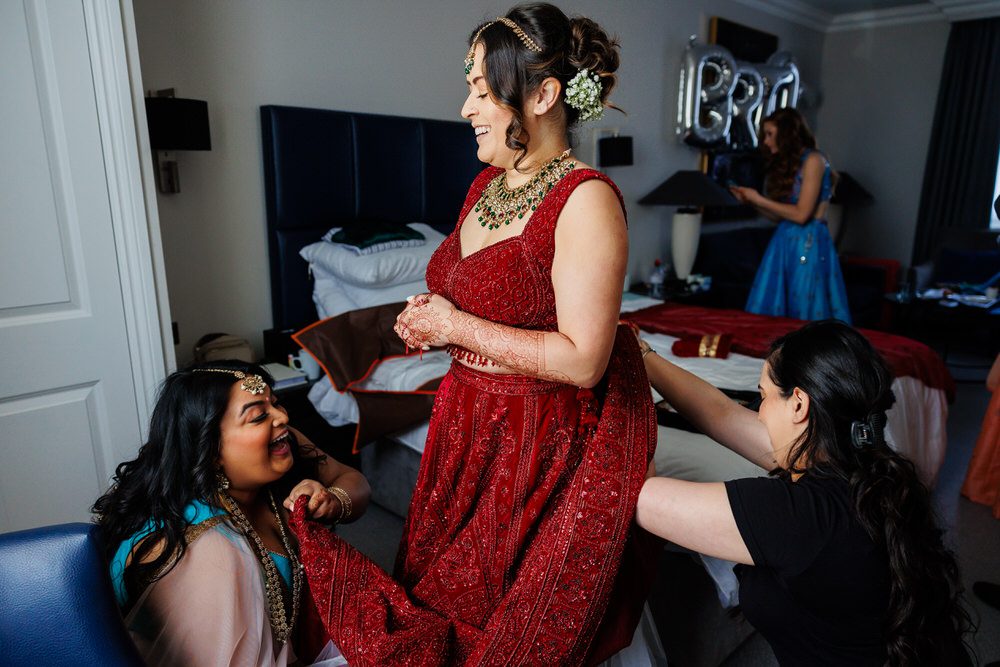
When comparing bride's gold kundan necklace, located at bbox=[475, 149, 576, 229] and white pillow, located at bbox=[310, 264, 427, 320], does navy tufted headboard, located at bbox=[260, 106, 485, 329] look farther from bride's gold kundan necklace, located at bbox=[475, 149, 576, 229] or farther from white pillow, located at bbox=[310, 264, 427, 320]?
bride's gold kundan necklace, located at bbox=[475, 149, 576, 229]

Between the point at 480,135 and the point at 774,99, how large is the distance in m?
5.68

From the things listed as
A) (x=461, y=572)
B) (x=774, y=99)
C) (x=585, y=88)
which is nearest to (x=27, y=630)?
(x=461, y=572)

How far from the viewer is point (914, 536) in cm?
107

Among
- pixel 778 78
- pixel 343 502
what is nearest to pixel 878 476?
pixel 343 502

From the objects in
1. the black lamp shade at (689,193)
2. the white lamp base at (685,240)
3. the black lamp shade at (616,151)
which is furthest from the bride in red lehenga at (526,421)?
the white lamp base at (685,240)

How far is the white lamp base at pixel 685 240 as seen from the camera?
510 centimetres

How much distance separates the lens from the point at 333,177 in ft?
10.3

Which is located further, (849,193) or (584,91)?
(849,193)

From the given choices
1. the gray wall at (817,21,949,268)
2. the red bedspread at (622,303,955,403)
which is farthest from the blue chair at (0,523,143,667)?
the gray wall at (817,21,949,268)

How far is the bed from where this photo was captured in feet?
8.86

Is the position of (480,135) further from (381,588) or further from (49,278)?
(49,278)

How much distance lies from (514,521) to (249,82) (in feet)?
8.08

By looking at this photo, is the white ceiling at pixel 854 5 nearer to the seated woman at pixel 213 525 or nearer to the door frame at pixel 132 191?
the door frame at pixel 132 191

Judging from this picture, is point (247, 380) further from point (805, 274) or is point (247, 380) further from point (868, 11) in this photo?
point (868, 11)
